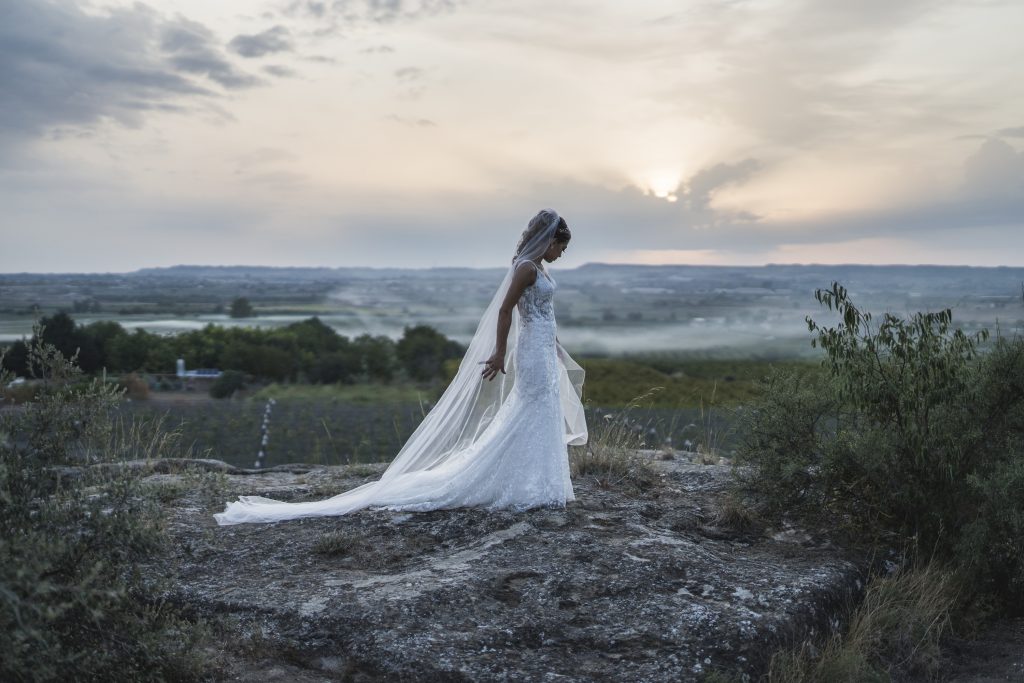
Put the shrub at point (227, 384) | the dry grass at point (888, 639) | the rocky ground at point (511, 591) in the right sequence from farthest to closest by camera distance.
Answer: the shrub at point (227, 384)
the dry grass at point (888, 639)
the rocky ground at point (511, 591)

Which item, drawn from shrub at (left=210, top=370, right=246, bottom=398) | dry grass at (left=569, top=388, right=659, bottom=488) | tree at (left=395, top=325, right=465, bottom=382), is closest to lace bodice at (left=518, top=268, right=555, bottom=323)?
dry grass at (left=569, top=388, right=659, bottom=488)

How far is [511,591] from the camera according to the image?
587 centimetres

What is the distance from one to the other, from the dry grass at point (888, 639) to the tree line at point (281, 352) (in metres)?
51.1

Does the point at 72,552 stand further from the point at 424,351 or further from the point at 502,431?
the point at 424,351

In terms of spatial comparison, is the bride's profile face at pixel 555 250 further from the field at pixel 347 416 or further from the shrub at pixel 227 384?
the shrub at pixel 227 384

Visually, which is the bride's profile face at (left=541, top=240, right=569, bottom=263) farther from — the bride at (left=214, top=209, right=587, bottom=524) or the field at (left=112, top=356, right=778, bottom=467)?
the field at (left=112, top=356, right=778, bottom=467)

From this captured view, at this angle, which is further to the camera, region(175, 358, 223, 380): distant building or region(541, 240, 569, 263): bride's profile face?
region(175, 358, 223, 380): distant building

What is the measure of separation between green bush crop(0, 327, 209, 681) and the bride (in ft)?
8.46

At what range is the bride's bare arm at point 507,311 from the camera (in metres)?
7.55

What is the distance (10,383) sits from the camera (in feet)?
16.1

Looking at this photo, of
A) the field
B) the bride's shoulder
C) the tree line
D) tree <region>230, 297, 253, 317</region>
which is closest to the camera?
the bride's shoulder

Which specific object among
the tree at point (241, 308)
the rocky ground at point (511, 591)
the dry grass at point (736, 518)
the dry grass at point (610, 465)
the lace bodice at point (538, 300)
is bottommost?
the rocky ground at point (511, 591)

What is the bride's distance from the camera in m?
7.54

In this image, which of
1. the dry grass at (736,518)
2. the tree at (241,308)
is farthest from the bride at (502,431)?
the tree at (241,308)
